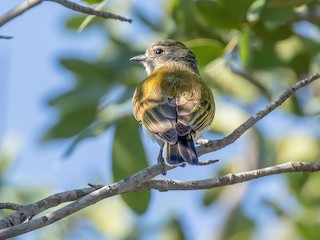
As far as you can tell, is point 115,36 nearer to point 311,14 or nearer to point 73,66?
point 73,66

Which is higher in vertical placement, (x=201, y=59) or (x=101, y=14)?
(x=101, y=14)

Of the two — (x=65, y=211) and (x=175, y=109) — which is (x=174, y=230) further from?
(x=65, y=211)

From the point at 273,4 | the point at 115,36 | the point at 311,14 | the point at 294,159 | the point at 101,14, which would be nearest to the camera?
the point at 101,14

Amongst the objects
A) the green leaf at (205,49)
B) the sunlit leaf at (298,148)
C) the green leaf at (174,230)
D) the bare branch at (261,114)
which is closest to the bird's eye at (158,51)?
the sunlit leaf at (298,148)

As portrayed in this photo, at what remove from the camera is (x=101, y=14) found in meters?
4.28

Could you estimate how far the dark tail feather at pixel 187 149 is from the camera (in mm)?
4629

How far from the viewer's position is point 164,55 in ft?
22.8

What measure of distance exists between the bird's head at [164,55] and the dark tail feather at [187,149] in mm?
1467

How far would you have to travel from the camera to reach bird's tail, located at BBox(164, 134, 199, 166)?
462 centimetres

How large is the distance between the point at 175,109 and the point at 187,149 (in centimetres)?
64

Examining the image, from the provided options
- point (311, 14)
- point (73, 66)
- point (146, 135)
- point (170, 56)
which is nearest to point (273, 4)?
point (311, 14)

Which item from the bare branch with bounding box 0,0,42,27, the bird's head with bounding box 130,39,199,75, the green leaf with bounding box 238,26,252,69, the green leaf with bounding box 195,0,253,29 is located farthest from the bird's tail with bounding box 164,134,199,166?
the bird's head with bounding box 130,39,199,75

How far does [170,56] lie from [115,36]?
45 cm

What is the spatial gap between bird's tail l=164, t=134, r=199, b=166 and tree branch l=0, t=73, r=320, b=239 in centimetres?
30
